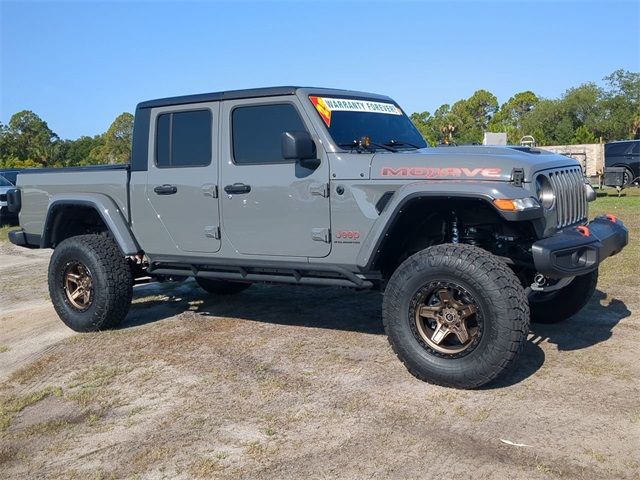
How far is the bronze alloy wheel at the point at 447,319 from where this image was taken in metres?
4.32

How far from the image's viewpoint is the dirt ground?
11.3 ft

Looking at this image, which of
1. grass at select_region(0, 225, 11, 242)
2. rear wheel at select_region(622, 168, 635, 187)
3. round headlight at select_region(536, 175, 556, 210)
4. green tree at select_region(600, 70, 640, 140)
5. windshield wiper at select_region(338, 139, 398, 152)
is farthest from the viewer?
green tree at select_region(600, 70, 640, 140)

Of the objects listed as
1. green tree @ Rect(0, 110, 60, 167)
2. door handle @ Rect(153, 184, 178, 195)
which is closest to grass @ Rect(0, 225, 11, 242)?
door handle @ Rect(153, 184, 178, 195)

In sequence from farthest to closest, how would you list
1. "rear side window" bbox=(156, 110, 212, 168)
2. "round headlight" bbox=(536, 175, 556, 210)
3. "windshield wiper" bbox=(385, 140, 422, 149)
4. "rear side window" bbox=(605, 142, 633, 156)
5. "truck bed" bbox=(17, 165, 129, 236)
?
"rear side window" bbox=(605, 142, 633, 156) → "truck bed" bbox=(17, 165, 129, 236) → "rear side window" bbox=(156, 110, 212, 168) → "windshield wiper" bbox=(385, 140, 422, 149) → "round headlight" bbox=(536, 175, 556, 210)

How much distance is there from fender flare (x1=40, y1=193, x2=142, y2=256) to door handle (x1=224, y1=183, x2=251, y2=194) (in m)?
1.17

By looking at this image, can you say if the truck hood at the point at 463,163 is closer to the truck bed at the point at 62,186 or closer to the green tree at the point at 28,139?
the truck bed at the point at 62,186

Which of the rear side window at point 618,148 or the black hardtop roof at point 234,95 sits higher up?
the rear side window at point 618,148

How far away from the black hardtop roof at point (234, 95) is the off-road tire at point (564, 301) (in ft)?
7.33

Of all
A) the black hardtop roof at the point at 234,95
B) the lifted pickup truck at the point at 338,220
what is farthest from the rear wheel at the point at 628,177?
the black hardtop roof at the point at 234,95

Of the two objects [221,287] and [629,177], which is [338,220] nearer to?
[221,287]

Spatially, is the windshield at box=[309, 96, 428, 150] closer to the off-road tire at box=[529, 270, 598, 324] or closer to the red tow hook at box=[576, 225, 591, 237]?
the red tow hook at box=[576, 225, 591, 237]

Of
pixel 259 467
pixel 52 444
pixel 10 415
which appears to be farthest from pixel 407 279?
pixel 10 415

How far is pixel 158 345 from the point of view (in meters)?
5.68

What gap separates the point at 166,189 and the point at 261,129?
1.02 m
